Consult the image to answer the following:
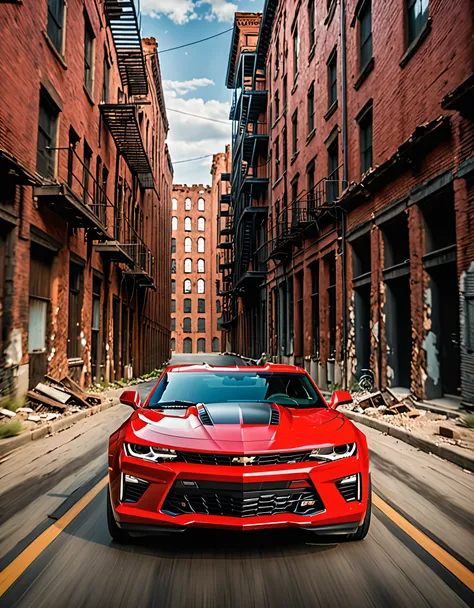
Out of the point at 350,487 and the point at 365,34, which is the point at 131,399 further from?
the point at 365,34

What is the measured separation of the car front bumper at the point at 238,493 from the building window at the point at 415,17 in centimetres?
1257

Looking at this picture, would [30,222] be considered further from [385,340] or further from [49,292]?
[385,340]

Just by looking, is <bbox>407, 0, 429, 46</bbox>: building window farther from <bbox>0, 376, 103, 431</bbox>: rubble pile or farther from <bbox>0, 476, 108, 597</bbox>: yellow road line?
<bbox>0, 476, 108, 597</bbox>: yellow road line

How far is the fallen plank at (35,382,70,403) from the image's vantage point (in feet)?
40.9

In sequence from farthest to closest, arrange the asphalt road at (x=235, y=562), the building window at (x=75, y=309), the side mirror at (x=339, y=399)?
the building window at (x=75, y=309), the side mirror at (x=339, y=399), the asphalt road at (x=235, y=562)

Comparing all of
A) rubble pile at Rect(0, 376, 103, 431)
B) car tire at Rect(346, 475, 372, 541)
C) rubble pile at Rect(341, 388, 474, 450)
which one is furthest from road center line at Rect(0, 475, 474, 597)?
rubble pile at Rect(0, 376, 103, 431)

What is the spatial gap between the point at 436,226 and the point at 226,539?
1056 cm

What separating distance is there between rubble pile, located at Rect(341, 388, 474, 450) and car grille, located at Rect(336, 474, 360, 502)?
444 centimetres

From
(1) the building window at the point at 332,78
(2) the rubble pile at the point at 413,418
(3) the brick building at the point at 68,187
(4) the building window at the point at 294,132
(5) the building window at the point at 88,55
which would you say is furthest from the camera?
(4) the building window at the point at 294,132

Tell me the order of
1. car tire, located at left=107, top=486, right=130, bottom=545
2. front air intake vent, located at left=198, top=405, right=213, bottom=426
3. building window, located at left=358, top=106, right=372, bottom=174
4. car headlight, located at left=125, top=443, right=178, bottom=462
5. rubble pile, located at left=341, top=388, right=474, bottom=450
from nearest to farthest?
car headlight, located at left=125, top=443, right=178, bottom=462
car tire, located at left=107, top=486, right=130, bottom=545
front air intake vent, located at left=198, top=405, right=213, bottom=426
rubble pile, located at left=341, top=388, right=474, bottom=450
building window, located at left=358, top=106, right=372, bottom=174

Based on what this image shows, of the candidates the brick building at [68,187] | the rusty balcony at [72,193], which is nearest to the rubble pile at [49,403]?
the brick building at [68,187]

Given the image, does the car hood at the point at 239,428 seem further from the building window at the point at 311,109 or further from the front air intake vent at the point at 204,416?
the building window at the point at 311,109

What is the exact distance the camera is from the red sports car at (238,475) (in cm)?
362

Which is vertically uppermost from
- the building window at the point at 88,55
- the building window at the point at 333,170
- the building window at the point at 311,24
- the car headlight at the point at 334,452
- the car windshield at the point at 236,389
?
the building window at the point at 311,24
